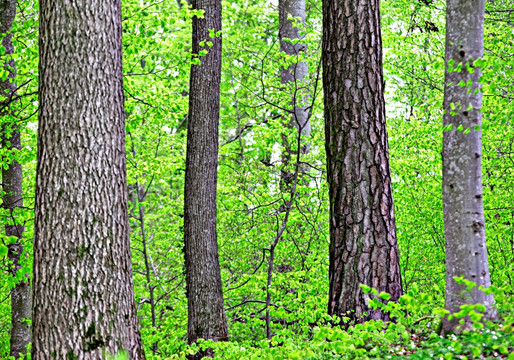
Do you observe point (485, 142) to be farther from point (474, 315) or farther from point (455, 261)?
point (474, 315)

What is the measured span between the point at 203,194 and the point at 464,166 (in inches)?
151

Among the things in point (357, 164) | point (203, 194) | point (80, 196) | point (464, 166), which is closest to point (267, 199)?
point (203, 194)

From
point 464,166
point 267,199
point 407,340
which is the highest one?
point 464,166

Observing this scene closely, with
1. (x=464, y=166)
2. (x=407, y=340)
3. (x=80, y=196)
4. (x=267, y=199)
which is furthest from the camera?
(x=267, y=199)

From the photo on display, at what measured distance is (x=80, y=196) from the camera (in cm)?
349

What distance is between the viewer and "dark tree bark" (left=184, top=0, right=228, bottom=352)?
6781 mm

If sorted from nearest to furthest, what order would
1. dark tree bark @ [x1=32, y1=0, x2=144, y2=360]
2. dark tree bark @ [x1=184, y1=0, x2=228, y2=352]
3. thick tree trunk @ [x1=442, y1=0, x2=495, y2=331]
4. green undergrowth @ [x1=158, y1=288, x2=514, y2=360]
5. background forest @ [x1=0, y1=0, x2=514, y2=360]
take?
green undergrowth @ [x1=158, y1=288, x2=514, y2=360] → dark tree bark @ [x1=32, y1=0, x2=144, y2=360] → thick tree trunk @ [x1=442, y1=0, x2=495, y2=331] → dark tree bark @ [x1=184, y1=0, x2=228, y2=352] → background forest @ [x1=0, y1=0, x2=514, y2=360]

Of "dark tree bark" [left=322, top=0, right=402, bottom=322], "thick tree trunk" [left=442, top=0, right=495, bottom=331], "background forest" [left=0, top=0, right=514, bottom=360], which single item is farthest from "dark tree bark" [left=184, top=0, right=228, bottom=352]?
"thick tree trunk" [left=442, top=0, right=495, bottom=331]

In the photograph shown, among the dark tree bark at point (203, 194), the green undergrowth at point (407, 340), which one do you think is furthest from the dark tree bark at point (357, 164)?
the dark tree bark at point (203, 194)

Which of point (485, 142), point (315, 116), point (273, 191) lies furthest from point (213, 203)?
point (485, 142)

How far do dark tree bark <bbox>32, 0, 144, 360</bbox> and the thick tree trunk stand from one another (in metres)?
2.55

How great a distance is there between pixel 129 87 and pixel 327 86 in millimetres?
4089

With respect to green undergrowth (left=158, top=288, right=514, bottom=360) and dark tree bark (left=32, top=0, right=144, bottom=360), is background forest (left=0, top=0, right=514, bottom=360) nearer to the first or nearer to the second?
green undergrowth (left=158, top=288, right=514, bottom=360)

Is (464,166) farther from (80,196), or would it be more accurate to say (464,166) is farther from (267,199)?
(267,199)
